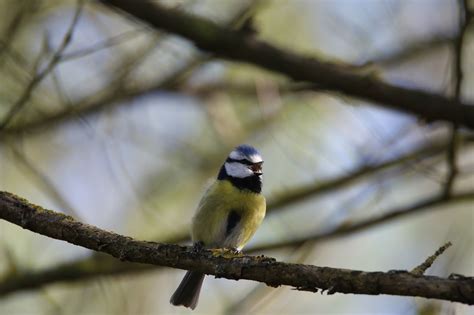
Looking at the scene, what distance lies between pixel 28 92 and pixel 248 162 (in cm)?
160

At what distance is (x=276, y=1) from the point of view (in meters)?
7.82

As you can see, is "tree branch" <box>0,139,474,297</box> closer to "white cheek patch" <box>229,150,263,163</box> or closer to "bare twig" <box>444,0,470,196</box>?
"bare twig" <box>444,0,470,196</box>

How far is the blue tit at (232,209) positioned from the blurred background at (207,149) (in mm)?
524

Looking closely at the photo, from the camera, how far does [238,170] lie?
186 inches

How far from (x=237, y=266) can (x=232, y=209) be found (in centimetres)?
169

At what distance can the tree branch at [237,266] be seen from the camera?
2.29 meters

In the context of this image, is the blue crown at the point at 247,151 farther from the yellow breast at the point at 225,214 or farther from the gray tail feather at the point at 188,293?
the gray tail feather at the point at 188,293

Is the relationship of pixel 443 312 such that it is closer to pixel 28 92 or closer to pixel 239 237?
pixel 239 237

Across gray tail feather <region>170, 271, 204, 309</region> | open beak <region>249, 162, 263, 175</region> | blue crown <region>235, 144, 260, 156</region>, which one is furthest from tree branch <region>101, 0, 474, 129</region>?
gray tail feather <region>170, 271, 204, 309</region>

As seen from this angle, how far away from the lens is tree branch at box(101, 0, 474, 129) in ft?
15.2

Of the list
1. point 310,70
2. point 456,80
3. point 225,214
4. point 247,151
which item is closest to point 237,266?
point 225,214

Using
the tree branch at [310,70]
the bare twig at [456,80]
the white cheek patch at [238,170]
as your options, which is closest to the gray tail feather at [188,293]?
the white cheek patch at [238,170]

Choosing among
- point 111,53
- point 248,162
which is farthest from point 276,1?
point 248,162

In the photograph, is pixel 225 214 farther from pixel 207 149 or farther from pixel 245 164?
pixel 207 149
